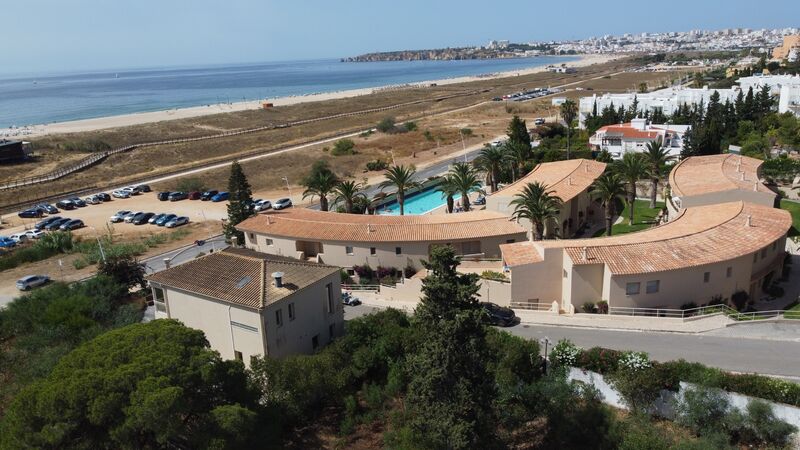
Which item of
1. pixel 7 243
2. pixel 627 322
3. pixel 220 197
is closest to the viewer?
pixel 627 322

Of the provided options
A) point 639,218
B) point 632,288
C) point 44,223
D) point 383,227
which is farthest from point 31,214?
point 632,288

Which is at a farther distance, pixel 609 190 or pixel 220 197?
pixel 220 197

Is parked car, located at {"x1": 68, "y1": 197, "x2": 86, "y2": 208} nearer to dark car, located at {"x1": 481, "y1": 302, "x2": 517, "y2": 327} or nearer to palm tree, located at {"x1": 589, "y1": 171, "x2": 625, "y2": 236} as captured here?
dark car, located at {"x1": 481, "y1": 302, "x2": 517, "y2": 327}

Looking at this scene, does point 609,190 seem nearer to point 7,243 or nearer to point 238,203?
point 238,203

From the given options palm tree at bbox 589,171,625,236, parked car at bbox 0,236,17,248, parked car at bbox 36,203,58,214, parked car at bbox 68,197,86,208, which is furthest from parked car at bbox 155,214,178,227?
palm tree at bbox 589,171,625,236

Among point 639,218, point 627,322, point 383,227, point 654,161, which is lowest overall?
point 639,218

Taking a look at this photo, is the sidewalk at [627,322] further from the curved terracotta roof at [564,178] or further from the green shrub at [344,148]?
the green shrub at [344,148]

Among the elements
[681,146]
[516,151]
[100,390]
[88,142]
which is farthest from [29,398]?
[88,142]

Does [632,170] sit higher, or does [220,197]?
[632,170]
